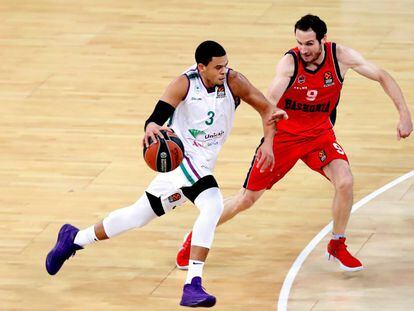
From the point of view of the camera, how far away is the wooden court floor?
35.3ft

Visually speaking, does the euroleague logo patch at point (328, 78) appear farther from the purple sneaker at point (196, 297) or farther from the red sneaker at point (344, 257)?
the purple sneaker at point (196, 297)

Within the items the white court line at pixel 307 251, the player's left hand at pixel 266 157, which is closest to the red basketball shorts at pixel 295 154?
the player's left hand at pixel 266 157

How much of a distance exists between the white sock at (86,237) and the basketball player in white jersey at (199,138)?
0.12m

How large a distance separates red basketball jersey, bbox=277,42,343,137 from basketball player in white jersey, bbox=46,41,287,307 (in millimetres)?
586

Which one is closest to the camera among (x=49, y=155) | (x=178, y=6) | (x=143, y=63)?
(x=49, y=155)

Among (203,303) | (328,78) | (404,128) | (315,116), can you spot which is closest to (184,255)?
(203,303)

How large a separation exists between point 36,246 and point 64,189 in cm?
144

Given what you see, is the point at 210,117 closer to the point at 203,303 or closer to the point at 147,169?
the point at 203,303

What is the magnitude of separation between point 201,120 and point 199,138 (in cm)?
15

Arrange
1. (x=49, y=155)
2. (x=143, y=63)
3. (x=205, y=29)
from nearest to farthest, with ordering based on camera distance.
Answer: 1. (x=49, y=155)
2. (x=143, y=63)
3. (x=205, y=29)

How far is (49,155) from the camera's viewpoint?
13.8 meters

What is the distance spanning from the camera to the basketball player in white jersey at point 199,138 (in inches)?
397

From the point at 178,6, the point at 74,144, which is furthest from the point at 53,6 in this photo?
the point at 74,144

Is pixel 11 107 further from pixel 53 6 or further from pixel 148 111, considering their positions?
pixel 53 6
